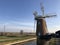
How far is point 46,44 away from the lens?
40438 millimetres

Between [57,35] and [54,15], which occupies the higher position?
[54,15]

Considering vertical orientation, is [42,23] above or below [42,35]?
above

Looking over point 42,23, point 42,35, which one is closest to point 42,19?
point 42,23

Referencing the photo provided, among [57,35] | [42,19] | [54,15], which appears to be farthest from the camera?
[54,15]

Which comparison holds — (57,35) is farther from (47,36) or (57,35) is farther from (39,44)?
(39,44)

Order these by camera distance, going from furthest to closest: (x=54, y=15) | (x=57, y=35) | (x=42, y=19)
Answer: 1. (x=54, y=15)
2. (x=42, y=19)
3. (x=57, y=35)

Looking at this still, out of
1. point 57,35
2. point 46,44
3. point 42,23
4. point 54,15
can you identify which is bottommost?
point 46,44

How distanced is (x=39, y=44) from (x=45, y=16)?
9.43 m

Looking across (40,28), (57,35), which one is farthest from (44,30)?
(57,35)

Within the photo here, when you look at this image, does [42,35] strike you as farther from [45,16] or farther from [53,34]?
[45,16]

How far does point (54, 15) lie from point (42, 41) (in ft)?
31.8

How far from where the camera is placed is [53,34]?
39469mm

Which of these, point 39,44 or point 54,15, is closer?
point 39,44

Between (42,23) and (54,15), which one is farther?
(54,15)
